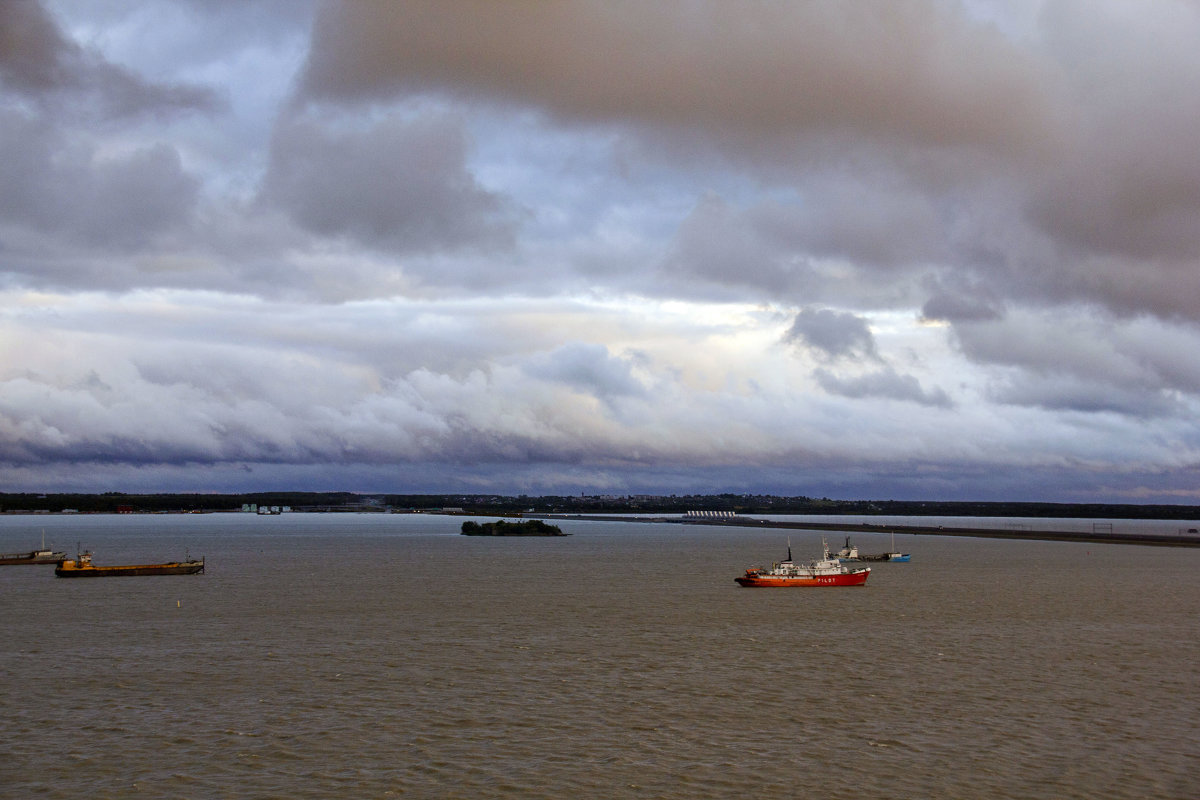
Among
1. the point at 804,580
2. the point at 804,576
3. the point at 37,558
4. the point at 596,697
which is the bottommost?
the point at 37,558

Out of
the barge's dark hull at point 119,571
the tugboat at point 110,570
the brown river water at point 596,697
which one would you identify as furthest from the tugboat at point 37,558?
the brown river water at point 596,697

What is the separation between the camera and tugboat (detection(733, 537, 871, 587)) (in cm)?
11150

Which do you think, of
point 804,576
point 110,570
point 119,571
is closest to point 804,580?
point 804,576

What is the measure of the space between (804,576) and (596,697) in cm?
7055

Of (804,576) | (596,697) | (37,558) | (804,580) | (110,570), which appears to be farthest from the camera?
(37,558)

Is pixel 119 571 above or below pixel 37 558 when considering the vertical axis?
above

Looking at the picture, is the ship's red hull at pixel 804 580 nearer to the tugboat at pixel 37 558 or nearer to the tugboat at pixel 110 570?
the tugboat at pixel 110 570

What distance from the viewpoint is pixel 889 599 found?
99.9 meters

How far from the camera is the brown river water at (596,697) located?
34.3 m

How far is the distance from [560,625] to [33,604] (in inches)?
2063

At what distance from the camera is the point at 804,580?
370 ft

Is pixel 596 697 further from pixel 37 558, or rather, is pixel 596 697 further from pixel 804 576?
pixel 37 558

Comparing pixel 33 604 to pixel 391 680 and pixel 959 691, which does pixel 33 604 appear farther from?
pixel 959 691

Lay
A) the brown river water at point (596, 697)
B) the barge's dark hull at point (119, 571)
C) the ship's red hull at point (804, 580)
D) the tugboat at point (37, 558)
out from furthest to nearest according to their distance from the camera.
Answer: the tugboat at point (37, 558), the barge's dark hull at point (119, 571), the ship's red hull at point (804, 580), the brown river water at point (596, 697)
